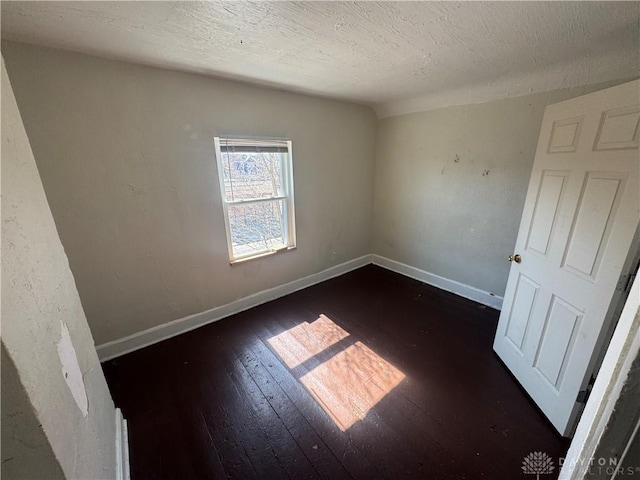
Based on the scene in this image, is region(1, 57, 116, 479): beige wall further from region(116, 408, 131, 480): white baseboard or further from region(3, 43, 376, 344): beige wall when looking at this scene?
region(3, 43, 376, 344): beige wall

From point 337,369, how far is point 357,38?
2166 millimetres

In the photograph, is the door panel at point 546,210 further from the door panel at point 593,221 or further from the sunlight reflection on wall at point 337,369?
the sunlight reflection on wall at point 337,369

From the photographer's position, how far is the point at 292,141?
2670 millimetres

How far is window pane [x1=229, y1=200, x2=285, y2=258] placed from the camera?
2549mm

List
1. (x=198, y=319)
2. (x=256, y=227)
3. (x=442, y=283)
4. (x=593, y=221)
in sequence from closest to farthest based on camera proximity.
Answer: (x=593, y=221)
(x=198, y=319)
(x=256, y=227)
(x=442, y=283)

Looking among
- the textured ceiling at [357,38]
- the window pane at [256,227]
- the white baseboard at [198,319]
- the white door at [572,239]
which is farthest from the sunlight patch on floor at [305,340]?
the textured ceiling at [357,38]

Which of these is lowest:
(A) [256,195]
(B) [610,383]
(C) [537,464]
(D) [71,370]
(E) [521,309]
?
(C) [537,464]

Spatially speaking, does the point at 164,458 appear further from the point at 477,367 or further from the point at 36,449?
the point at 477,367

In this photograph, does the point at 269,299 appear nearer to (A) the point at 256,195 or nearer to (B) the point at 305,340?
(B) the point at 305,340

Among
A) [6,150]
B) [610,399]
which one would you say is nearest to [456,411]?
[610,399]

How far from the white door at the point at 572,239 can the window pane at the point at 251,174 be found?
215 centimetres

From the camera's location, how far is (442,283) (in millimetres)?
3160

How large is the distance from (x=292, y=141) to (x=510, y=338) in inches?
101

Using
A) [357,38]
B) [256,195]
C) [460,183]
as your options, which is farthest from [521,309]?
[256,195]
